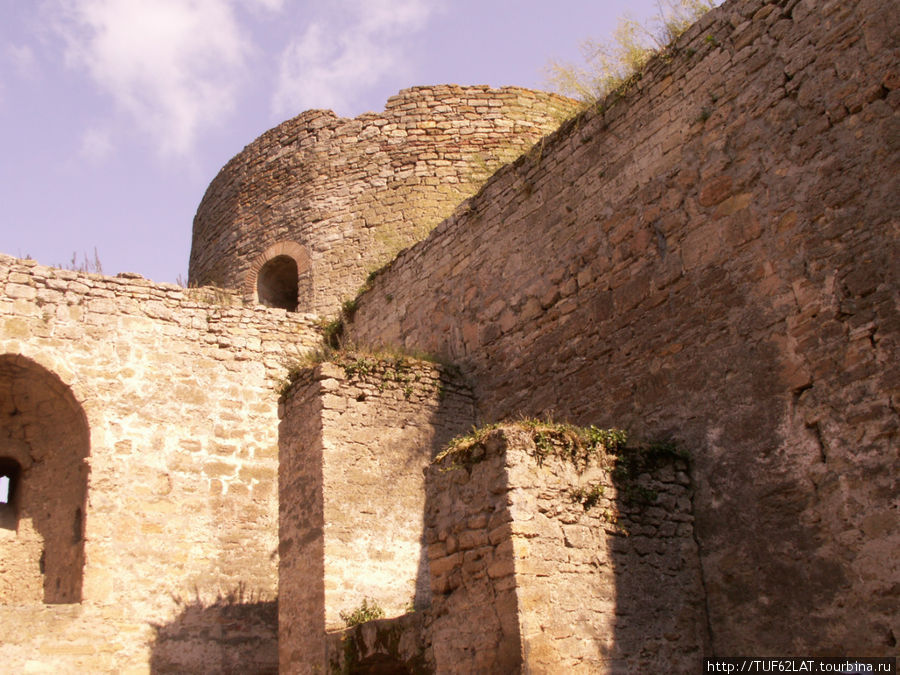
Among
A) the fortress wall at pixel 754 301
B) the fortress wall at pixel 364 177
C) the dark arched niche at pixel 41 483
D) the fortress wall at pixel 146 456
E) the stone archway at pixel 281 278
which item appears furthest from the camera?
the stone archway at pixel 281 278

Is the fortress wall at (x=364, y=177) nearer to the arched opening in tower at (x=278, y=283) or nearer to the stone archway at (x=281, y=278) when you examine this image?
the stone archway at (x=281, y=278)

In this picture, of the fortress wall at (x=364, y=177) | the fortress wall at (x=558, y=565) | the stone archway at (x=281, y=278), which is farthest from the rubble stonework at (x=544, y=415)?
the stone archway at (x=281, y=278)

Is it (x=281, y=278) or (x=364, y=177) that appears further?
(x=281, y=278)

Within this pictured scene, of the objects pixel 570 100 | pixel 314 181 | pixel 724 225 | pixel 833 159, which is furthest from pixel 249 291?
pixel 833 159

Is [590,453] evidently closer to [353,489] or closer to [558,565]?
[558,565]

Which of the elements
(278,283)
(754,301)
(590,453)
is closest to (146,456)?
(590,453)

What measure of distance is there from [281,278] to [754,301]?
9.70 metres

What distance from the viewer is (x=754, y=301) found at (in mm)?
5969

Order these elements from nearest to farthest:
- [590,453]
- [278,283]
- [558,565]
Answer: [558,565] < [590,453] < [278,283]

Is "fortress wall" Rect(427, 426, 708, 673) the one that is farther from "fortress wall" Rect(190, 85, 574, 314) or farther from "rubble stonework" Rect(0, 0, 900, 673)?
"fortress wall" Rect(190, 85, 574, 314)

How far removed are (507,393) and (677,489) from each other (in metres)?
2.38

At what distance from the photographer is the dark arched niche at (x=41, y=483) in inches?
346

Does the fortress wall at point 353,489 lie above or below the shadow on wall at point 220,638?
above

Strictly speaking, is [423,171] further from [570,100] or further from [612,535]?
[612,535]
